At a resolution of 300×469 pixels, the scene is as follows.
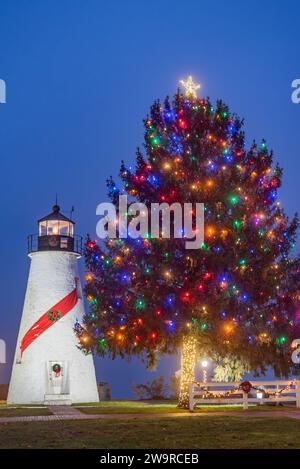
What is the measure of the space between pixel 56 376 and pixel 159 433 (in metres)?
19.1

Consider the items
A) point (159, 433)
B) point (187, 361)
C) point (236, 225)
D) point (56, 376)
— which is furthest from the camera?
point (56, 376)

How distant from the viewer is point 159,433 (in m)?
15.5

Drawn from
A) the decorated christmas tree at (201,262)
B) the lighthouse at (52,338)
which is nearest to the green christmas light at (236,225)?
the decorated christmas tree at (201,262)

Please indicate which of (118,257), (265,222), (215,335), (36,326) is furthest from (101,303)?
(36,326)

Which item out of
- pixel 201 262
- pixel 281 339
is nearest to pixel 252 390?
pixel 281 339

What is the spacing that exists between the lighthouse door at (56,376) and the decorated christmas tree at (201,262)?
7.77m

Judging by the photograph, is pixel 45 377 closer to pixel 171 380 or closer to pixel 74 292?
pixel 74 292

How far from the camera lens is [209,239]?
24828mm

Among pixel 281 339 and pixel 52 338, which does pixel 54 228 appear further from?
pixel 281 339

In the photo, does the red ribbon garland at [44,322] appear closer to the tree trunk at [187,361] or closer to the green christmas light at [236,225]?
the tree trunk at [187,361]

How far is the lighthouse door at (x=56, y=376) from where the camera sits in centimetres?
3381

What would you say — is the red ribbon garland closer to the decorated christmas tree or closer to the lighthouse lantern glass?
the lighthouse lantern glass

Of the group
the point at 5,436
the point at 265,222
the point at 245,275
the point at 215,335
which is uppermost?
the point at 265,222
